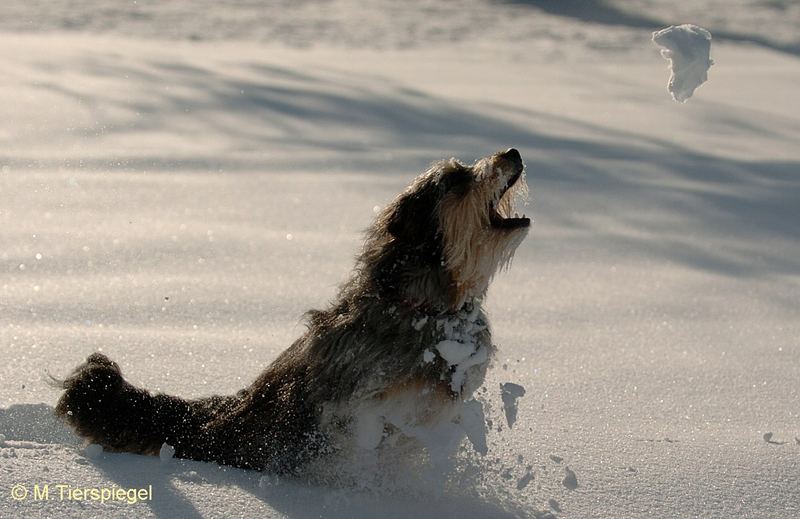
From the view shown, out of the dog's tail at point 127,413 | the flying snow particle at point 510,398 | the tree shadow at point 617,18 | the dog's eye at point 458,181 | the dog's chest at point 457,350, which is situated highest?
the tree shadow at point 617,18

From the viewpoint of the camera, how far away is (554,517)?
358 cm

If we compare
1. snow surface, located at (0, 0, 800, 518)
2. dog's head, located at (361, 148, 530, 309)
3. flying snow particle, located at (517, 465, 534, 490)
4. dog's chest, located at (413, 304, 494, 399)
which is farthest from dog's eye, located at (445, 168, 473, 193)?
flying snow particle, located at (517, 465, 534, 490)

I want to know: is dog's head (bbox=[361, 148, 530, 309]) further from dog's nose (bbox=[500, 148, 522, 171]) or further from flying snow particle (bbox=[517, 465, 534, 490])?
flying snow particle (bbox=[517, 465, 534, 490])

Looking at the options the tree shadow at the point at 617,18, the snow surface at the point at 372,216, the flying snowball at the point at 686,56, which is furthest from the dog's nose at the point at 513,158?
the tree shadow at the point at 617,18

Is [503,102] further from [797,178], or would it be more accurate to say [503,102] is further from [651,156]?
[797,178]

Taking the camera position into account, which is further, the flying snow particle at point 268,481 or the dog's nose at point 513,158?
the dog's nose at point 513,158

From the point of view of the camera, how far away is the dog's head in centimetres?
378

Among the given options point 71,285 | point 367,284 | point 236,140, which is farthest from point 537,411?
point 236,140

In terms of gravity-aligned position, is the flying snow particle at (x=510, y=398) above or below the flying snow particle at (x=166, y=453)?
above

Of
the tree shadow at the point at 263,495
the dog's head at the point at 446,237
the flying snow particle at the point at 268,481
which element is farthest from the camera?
the dog's head at the point at 446,237

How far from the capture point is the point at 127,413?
3998 millimetres
